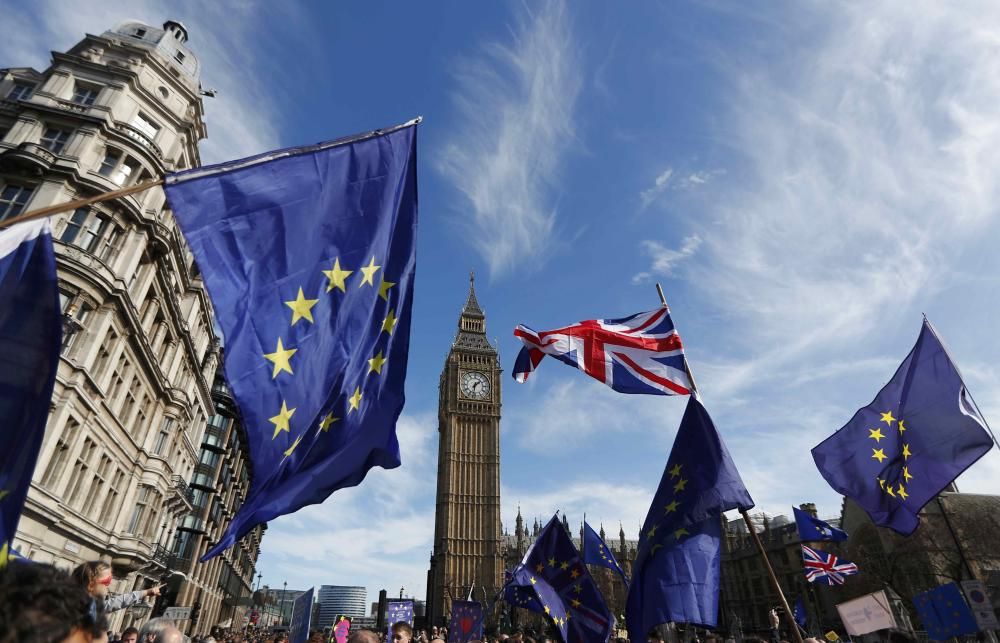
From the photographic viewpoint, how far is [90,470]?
2184 centimetres

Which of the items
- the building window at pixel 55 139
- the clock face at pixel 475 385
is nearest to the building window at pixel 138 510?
the building window at pixel 55 139

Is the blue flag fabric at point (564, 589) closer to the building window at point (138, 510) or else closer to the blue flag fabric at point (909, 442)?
the blue flag fabric at point (909, 442)

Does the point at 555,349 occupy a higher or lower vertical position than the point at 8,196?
lower

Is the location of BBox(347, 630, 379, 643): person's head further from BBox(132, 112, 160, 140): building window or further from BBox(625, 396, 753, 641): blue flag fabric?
BBox(132, 112, 160, 140): building window

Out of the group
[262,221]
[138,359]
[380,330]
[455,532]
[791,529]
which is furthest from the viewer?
[455,532]

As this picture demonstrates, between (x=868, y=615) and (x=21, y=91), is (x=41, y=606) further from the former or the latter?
(x=21, y=91)

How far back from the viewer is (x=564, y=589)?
15.4 m

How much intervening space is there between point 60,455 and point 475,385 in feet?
268

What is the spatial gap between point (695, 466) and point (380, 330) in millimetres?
6423

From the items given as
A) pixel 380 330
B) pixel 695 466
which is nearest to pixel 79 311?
pixel 380 330

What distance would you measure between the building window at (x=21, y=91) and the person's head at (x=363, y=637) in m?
30.9

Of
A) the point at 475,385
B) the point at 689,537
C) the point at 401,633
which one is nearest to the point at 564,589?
the point at 689,537

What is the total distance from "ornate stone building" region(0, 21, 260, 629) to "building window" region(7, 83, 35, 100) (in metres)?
0.08

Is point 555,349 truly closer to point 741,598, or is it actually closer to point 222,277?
point 222,277
